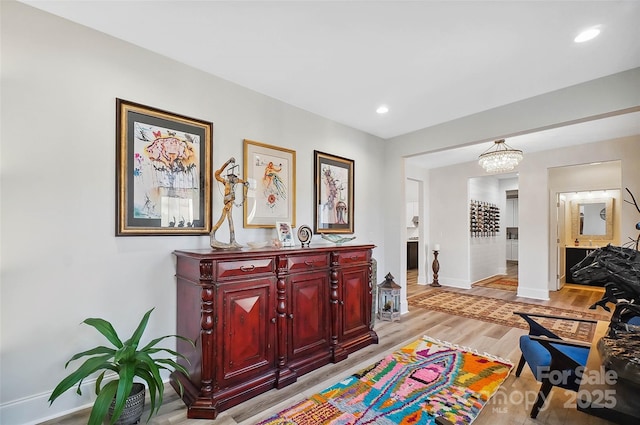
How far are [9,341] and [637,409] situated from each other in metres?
3.22

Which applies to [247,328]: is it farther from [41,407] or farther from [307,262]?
[41,407]

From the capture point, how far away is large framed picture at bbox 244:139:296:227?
2.97m

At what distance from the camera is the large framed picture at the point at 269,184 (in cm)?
297

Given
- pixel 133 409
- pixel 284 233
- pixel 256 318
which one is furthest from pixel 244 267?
pixel 133 409

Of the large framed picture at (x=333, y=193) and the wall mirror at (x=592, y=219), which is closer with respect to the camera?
the large framed picture at (x=333, y=193)

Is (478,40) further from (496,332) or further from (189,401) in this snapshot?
(189,401)

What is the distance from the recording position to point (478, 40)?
224 cm

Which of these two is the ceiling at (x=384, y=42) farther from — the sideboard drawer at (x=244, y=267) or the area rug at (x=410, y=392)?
the area rug at (x=410, y=392)

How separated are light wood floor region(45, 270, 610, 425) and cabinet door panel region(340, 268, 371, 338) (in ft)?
0.82

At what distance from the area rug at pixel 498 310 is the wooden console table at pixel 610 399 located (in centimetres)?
286

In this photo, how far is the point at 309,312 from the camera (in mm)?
2705

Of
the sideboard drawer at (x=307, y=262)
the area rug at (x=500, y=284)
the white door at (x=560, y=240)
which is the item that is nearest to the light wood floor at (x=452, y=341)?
the sideboard drawer at (x=307, y=262)

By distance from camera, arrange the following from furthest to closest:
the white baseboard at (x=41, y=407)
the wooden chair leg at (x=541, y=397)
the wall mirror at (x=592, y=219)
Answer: the wall mirror at (x=592, y=219) → the wooden chair leg at (x=541, y=397) → the white baseboard at (x=41, y=407)

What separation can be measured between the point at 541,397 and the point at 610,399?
966 millimetres
